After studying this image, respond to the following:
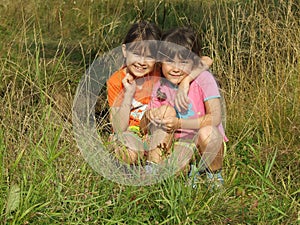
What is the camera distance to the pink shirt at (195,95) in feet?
11.8

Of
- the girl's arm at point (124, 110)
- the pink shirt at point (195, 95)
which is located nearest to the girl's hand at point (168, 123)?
the pink shirt at point (195, 95)

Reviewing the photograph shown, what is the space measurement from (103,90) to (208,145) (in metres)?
1.11

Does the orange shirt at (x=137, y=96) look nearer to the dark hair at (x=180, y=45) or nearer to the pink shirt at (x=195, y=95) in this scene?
the pink shirt at (x=195, y=95)

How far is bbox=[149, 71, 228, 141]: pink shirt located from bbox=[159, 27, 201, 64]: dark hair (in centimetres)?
13

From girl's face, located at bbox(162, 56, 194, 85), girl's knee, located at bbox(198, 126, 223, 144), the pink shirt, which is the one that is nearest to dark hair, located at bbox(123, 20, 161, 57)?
girl's face, located at bbox(162, 56, 194, 85)

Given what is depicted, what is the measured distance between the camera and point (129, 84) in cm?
369

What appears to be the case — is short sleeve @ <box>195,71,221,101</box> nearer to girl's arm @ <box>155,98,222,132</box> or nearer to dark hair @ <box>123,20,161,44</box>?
girl's arm @ <box>155,98,222,132</box>

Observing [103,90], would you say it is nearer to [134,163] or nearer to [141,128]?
[141,128]

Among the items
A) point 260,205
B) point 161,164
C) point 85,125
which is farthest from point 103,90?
point 260,205

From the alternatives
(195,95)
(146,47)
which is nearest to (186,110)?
(195,95)

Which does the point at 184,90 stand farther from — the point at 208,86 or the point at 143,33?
the point at 143,33

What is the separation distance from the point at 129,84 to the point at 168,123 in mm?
393

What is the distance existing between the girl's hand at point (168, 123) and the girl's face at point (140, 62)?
37 cm

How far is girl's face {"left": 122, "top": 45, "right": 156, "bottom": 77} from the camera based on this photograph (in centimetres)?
365
